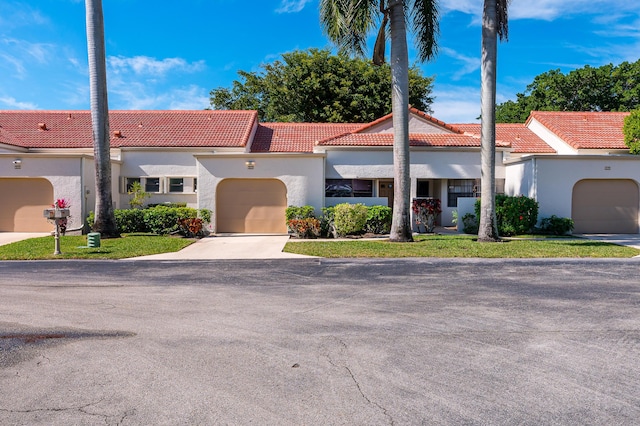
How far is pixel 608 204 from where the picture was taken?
18.9 metres

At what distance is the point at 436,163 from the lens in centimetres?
2030

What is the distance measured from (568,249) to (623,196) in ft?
25.5

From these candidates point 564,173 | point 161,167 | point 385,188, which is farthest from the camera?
point 385,188

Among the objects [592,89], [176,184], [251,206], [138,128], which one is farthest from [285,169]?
[592,89]

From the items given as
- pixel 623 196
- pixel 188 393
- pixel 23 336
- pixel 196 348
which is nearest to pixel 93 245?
pixel 23 336

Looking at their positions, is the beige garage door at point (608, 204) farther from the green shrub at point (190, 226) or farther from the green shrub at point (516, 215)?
the green shrub at point (190, 226)

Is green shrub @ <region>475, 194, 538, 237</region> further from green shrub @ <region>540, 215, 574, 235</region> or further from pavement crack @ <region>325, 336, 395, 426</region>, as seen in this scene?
pavement crack @ <region>325, 336, 395, 426</region>

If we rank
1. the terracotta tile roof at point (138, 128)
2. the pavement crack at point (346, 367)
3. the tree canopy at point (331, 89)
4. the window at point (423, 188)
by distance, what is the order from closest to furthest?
the pavement crack at point (346, 367) → the terracotta tile roof at point (138, 128) → the window at point (423, 188) → the tree canopy at point (331, 89)

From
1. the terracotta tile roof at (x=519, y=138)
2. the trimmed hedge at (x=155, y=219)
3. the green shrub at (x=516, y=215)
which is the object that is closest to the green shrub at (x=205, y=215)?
the trimmed hedge at (x=155, y=219)

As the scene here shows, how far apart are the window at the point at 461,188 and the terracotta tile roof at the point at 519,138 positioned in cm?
324

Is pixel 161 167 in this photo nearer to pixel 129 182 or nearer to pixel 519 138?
pixel 129 182

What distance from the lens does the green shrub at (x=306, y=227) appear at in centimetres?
1720

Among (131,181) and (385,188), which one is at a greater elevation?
(131,181)

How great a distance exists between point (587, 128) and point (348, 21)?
16.1 metres
